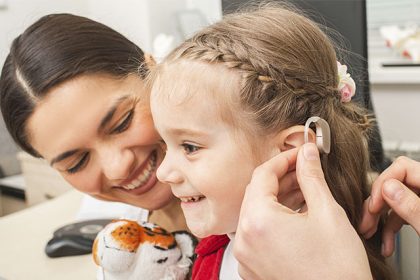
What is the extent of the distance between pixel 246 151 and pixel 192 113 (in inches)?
3.8

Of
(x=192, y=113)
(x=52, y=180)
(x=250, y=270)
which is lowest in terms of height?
(x=52, y=180)

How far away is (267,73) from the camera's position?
2.29 feet

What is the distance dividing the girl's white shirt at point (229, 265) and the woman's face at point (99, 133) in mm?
224

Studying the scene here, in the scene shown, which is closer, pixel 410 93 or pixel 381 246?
pixel 381 246

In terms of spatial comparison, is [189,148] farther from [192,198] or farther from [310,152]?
[310,152]

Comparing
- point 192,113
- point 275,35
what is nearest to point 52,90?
point 192,113

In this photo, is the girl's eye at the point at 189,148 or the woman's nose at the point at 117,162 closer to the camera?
the girl's eye at the point at 189,148

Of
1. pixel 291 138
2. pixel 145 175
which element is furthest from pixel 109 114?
pixel 291 138

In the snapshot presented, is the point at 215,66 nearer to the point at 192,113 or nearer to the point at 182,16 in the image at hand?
the point at 192,113

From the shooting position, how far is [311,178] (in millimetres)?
614

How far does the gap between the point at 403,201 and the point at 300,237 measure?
19 cm

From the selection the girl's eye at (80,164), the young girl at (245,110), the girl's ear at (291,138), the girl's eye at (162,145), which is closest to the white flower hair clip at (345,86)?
the young girl at (245,110)

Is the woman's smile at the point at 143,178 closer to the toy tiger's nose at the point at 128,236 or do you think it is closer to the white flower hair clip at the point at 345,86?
the toy tiger's nose at the point at 128,236

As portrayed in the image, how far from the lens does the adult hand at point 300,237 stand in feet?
1.79
